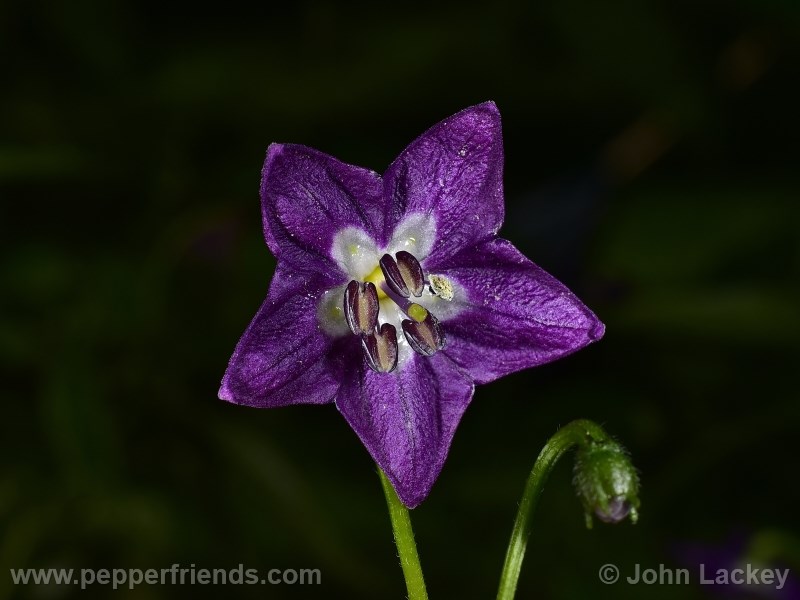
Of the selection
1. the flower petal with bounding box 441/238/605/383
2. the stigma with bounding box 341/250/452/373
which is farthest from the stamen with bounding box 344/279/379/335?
the flower petal with bounding box 441/238/605/383

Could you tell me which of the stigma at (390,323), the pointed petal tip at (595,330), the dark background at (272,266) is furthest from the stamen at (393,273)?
the dark background at (272,266)

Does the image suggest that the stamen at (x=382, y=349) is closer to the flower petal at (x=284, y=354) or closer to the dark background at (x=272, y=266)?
the flower petal at (x=284, y=354)

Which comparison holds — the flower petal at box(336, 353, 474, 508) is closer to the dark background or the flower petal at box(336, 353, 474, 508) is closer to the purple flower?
the purple flower

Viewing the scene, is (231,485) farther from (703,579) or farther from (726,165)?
(726,165)

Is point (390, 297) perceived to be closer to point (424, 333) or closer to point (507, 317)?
point (424, 333)

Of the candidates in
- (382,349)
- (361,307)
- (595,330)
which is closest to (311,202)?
(361,307)

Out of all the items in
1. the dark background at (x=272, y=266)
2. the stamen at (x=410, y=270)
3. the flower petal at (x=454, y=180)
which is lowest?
the dark background at (x=272, y=266)
